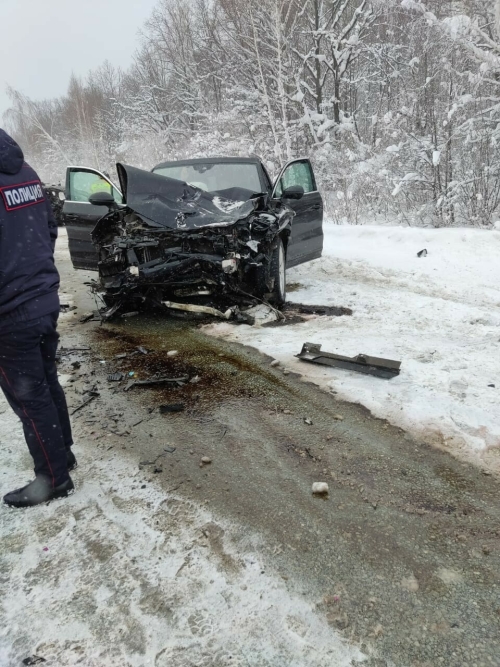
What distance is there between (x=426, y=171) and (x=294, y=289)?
7.72 metres

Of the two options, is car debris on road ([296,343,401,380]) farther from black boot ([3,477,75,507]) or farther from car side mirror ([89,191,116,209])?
car side mirror ([89,191,116,209])

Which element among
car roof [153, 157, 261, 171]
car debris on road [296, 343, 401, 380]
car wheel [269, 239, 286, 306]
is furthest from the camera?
car roof [153, 157, 261, 171]

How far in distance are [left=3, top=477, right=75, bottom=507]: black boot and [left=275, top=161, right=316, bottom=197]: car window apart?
15.6 feet

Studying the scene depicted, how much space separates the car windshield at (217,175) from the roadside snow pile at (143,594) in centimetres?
461

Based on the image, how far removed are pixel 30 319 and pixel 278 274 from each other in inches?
135

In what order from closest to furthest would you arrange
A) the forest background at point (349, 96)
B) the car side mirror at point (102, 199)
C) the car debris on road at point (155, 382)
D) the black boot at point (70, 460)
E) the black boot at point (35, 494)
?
the black boot at point (35, 494)
the black boot at point (70, 460)
the car debris on road at point (155, 382)
the car side mirror at point (102, 199)
the forest background at point (349, 96)

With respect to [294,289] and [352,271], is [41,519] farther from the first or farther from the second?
[352,271]

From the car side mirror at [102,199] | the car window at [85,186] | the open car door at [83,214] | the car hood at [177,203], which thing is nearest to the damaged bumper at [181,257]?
the car hood at [177,203]

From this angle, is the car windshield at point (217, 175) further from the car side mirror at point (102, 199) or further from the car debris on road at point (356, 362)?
the car debris on road at point (356, 362)

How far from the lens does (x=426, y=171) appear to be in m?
11.7

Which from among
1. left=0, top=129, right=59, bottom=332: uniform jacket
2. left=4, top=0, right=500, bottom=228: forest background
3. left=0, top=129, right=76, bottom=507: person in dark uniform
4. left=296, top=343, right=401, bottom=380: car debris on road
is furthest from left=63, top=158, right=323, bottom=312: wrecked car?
left=4, top=0, right=500, bottom=228: forest background

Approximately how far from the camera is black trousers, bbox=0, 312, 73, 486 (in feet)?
6.99

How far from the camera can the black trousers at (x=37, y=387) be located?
213cm

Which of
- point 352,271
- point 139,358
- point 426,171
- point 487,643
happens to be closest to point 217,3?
point 426,171
